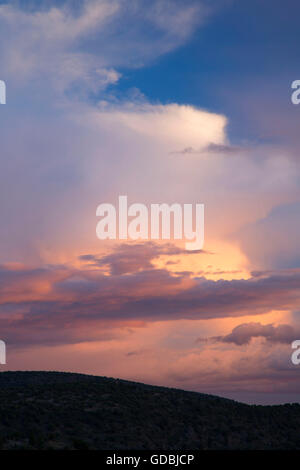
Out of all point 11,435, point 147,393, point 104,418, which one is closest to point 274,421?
point 147,393

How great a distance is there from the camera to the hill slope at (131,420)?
64.3 meters

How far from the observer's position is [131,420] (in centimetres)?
7412

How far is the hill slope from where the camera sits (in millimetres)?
64312

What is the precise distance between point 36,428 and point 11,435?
380cm

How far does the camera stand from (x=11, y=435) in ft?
201

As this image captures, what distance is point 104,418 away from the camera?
72.8 meters

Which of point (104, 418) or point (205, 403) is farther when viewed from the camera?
point (205, 403)
